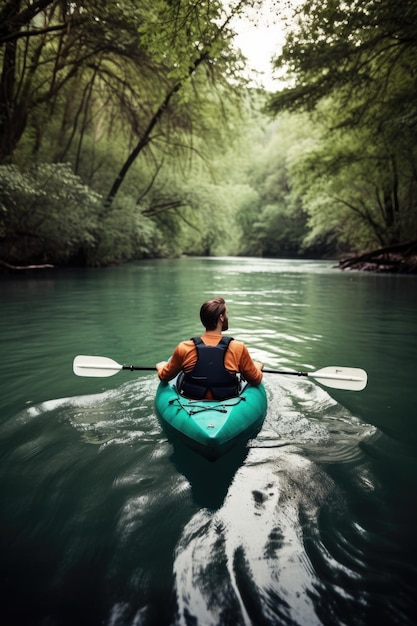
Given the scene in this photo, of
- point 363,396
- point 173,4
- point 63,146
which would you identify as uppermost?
point 63,146

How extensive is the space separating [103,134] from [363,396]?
735 inches

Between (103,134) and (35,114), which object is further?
(103,134)

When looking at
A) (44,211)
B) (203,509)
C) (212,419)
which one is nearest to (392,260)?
(44,211)

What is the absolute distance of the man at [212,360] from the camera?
9.29ft

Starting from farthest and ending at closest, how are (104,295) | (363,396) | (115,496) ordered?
(104,295)
(363,396)
(115,496)

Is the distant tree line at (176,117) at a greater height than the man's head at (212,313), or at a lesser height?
greater

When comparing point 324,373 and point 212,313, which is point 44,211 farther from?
point 324,373

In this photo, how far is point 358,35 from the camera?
28.8ft

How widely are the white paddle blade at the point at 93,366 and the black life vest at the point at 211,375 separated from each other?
1183 millimetres

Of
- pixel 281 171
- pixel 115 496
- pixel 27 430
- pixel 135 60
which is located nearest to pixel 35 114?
pixel 135 60

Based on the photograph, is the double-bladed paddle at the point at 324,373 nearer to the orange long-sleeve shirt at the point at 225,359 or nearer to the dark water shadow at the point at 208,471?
the orange long-sleeve shirt at the point at 225,359

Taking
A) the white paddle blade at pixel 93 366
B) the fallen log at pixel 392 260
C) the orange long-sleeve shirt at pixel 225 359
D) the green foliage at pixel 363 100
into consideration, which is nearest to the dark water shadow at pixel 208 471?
the orange long-sleeve shirt at pixel 225 359

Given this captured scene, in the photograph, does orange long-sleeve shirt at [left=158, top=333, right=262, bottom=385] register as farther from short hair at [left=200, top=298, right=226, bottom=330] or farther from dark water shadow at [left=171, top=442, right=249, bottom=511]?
dark water shadow at [left=171, top=442, right=249, bottom=511]

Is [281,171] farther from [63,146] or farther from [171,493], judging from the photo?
[171,493]
